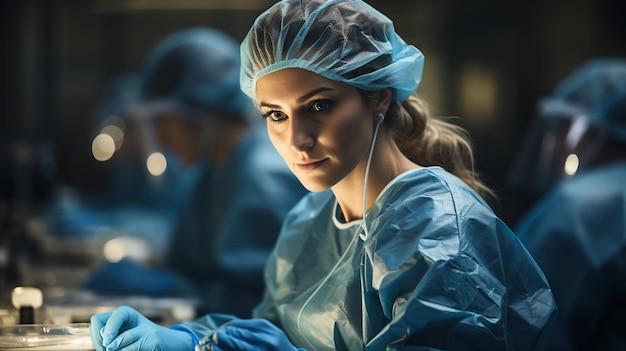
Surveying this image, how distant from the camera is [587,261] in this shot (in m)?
2.79

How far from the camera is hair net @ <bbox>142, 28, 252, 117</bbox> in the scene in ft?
11.1

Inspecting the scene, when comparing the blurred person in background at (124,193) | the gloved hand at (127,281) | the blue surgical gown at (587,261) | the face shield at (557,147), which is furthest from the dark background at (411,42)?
the blue surgical gown at (587,261)

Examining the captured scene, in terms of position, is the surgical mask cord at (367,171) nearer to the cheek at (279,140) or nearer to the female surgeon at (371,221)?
the female surgeon at (371,221)

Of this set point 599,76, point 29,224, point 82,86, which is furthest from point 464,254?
point 82,86

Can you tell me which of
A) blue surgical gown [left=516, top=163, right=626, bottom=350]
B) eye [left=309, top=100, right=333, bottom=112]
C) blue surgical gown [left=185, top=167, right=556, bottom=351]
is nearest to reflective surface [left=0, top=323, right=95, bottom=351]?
blue surgical gown [left=185, top=167, right=556, bottom=351]

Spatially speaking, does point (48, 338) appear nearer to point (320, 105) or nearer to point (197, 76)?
point (320, 105)

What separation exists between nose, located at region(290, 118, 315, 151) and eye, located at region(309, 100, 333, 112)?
32 mm

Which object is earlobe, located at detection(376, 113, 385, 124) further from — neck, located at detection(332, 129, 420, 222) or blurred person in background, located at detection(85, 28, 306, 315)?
blurred person in background, located at detection(85, 28, 306, 315)

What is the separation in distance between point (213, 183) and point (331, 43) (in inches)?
76.2

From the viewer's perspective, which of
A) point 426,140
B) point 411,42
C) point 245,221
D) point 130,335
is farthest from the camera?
point 411,42

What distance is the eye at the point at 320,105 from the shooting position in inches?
64.5

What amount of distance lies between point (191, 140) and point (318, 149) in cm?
195

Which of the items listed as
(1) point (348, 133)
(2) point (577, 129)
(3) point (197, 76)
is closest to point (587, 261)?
(2) point (577, 129)

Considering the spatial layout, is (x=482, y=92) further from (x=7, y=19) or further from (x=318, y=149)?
(x=318, y=149)
